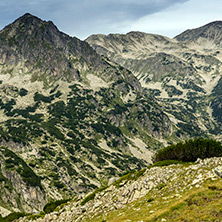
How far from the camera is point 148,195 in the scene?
1774 inches

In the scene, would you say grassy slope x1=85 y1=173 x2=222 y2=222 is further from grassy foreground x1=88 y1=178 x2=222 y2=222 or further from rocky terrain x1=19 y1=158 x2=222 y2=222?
rocky terrain x1=19 y1=158 x2=222 y2=222

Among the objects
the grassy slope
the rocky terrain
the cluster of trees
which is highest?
the grassy slope

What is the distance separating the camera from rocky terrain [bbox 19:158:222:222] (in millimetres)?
35500

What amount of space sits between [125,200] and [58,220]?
1935 cm

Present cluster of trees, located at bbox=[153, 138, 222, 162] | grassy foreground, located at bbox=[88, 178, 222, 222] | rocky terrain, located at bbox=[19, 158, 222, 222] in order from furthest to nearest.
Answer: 1. cluster of trees, located at bbox=[153, 138, 222, 162]
2. rocky terrain, located at bbox=[19, 158, 222, 222]
3. grassy foreground, located at bbox=[88, 178, 222, 222]

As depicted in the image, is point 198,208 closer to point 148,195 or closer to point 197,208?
point 197,208

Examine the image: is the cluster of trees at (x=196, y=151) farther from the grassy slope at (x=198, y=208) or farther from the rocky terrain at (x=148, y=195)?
the grassy slope at (x=198, y=208)

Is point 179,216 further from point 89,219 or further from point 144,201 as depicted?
point 89,219

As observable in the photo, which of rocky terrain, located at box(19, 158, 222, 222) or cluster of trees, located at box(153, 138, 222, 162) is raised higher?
rocky terrain, located at box(19, 158, 222, 222)

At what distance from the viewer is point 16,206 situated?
18950 cm

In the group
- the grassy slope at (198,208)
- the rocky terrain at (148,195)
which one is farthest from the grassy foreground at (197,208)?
the rocky terrain at (148,195)

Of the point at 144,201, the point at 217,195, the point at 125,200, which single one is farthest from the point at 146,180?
the point at 217,195

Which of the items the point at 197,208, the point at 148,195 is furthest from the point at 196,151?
the point at 197,208

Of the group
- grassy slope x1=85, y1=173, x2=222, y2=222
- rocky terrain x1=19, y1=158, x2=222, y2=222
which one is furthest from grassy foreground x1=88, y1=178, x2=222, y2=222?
rocky terrain x1=19, y1=158, x2=222, y2=222
